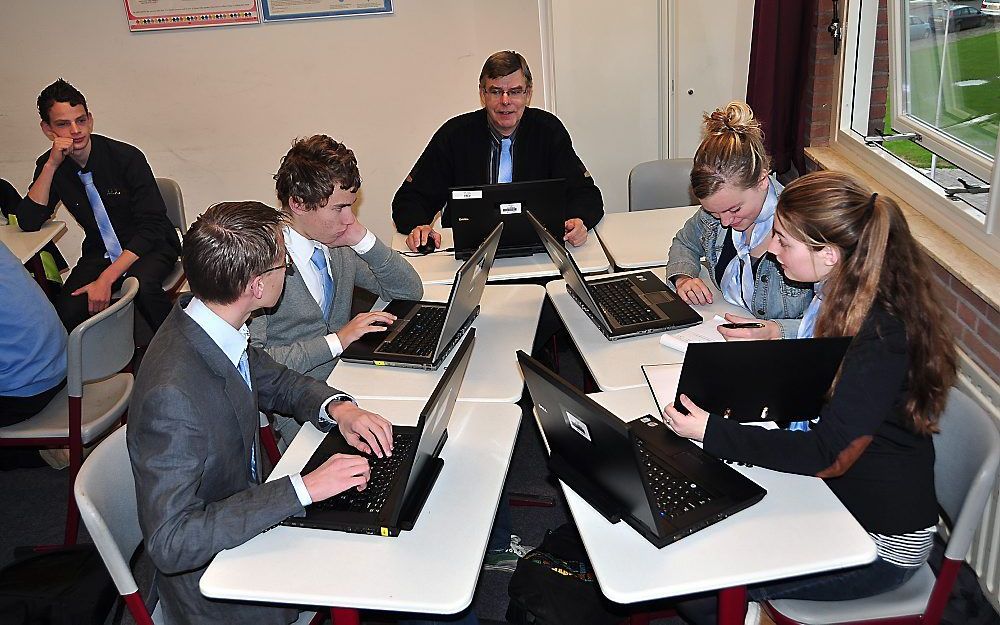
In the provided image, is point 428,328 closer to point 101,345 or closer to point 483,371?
point 483,371

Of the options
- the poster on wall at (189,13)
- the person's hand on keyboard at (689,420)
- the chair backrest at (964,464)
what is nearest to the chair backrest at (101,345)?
the person's hand on keyboard at (689,420)

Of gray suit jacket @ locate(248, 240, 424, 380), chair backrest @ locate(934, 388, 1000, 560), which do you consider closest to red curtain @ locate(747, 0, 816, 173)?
gray suit jacket @ locate(248, 240, 424, 380)

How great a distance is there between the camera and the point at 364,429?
76.4 inches

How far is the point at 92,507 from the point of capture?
5.65 ft

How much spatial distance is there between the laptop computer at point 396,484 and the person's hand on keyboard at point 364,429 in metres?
0.02

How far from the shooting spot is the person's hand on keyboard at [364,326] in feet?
8.08

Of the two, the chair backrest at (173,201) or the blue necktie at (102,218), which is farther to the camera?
the chair backrest at (173,201)

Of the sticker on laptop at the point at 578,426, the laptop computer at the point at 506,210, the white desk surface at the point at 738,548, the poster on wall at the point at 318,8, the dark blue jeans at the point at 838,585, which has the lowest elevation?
the dark blue jeans at the point at 838,585

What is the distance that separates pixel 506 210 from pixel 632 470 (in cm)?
162

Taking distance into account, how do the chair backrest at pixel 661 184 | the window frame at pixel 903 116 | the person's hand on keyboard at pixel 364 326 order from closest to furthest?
the person's hand on keyboard at pixel 364 326 < the window frame at pixel 903 116 < the chair backrest at pixel 661 184

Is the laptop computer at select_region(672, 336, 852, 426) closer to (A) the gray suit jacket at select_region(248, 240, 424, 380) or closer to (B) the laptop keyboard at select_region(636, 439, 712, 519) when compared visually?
(B) the laptop keyboard at select_region(636, 439, 712, 519)

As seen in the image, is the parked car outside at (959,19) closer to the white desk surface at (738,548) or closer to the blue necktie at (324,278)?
the white desk surface at (738,548)

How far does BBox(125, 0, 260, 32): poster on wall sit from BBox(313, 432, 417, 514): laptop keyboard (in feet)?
11.9

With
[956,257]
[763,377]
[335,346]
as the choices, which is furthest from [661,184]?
[763,377]
